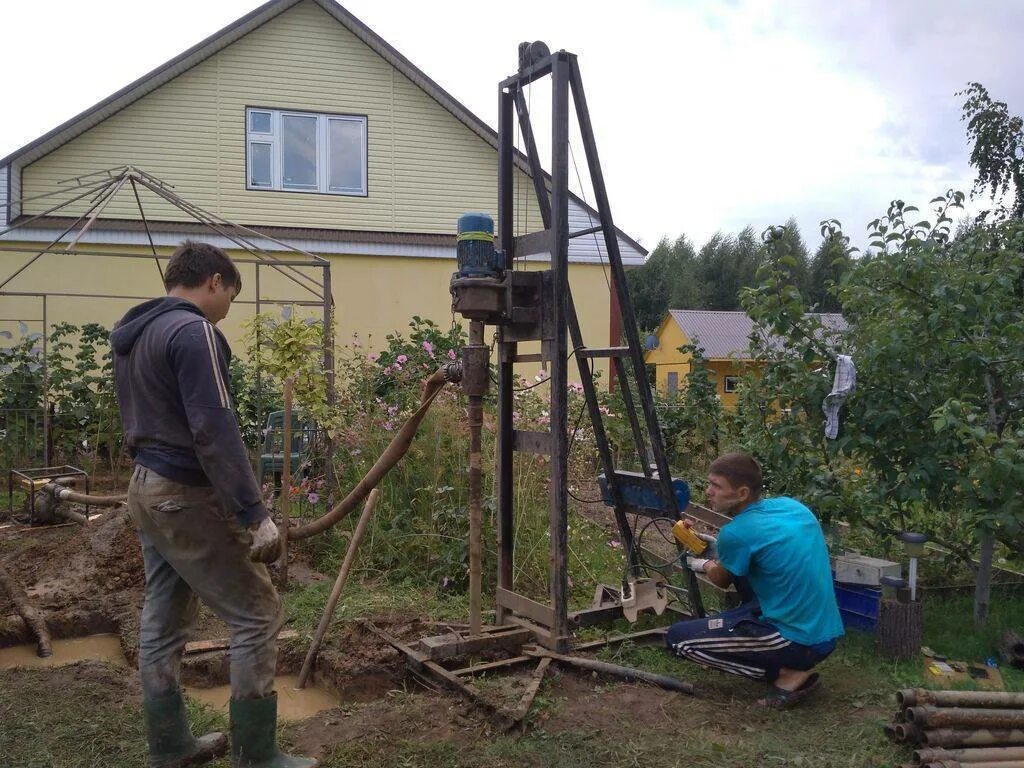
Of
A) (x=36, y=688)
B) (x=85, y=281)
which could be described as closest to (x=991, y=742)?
(x=36, y=688)

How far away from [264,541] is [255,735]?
0.80 meters

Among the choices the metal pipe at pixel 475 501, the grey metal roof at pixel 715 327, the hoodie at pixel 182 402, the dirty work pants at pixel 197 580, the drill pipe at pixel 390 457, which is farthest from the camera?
the grey metal roof at pixel 715 327

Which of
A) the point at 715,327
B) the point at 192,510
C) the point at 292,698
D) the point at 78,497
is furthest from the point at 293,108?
the point at 715,327

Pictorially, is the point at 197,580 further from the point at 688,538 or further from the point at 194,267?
the point at 688,538

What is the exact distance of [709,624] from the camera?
4383mm

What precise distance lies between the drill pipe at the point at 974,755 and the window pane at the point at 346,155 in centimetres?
1378

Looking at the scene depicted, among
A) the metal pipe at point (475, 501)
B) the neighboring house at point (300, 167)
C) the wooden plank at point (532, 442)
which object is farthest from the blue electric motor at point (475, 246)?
the neighboring house at point (300, 167)

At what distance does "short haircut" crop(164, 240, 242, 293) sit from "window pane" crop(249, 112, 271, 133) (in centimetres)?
1261

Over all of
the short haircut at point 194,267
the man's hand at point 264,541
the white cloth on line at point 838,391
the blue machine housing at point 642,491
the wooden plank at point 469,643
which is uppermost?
the short haircut at point 194,267

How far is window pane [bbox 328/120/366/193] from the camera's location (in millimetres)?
15422

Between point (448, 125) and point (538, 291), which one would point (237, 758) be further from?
point (448, 125)

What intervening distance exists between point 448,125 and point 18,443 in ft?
30.7

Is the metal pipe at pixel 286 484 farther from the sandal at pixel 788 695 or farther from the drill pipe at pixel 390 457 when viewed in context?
the sandal at pixel 788 695

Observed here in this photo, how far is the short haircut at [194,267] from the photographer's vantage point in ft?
11.3
